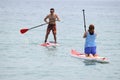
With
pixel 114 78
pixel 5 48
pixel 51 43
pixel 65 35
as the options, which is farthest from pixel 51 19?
pixel 114 78

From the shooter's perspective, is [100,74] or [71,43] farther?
[71,43]

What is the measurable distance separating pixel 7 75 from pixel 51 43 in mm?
9141

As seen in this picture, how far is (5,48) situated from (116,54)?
5.27m

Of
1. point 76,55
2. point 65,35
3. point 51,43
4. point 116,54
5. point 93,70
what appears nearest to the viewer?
point 93,70

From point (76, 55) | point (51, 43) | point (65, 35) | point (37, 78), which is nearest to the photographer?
point (37, 78)

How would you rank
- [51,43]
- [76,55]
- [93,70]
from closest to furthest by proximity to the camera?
[93,70]
[76,55]
[51,43]

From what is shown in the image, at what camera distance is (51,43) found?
95.9ft

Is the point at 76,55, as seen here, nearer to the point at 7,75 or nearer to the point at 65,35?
the point at 7,75

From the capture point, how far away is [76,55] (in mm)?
24891

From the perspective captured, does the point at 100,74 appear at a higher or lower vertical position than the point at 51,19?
lower

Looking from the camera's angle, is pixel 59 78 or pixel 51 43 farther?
pixel 51 43

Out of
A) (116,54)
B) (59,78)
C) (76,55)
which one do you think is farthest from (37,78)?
(116,54)

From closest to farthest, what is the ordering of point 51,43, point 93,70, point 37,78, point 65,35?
point 37,78 → point 93,70 → point 51,43 → point 65,35

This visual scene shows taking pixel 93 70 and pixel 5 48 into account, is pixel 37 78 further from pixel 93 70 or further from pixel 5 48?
pixel 5 48
